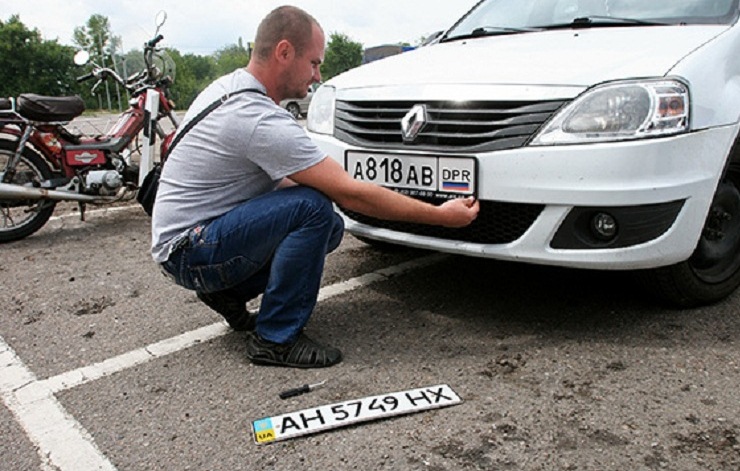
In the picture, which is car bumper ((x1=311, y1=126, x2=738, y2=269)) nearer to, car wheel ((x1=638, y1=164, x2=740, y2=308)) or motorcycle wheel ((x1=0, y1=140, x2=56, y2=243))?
car wheel ((x1=638, y1=164, x2=740, y2=308))

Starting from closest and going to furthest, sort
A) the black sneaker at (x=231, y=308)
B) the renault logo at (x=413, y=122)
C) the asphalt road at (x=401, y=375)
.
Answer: the asphalt road at (x=401, y=375)
the renault logo at (x=413, y=122)
the black sneaker at (x=231, y=308)

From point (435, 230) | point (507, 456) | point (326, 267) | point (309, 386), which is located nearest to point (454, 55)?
point (435, 230)

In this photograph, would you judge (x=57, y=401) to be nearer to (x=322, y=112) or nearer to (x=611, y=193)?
(x=322, y=112)

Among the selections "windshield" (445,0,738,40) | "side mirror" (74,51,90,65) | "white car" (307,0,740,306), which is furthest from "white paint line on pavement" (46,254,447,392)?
"side mirror" (74,51,90,65)

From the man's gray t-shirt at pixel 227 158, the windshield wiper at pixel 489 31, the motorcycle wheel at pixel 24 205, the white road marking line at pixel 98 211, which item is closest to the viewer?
the man's gray t-shirt at pixel 227 158

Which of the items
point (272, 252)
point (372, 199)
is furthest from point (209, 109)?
point (372, 199)

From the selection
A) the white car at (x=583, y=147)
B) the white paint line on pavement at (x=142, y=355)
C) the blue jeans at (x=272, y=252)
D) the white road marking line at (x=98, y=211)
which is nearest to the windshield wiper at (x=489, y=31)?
the white car at (x=583, y=147)

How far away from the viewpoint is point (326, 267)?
3551mm

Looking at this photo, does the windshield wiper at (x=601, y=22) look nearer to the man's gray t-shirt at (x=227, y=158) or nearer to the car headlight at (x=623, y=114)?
the car headlight at (x=623, y=114)

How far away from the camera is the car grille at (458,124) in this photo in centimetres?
230

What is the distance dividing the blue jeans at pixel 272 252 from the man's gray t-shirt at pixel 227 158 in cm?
7

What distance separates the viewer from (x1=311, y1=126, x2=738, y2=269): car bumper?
219 centimetres

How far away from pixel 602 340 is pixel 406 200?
0.93 metres

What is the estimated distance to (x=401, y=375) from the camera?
2.27 m
